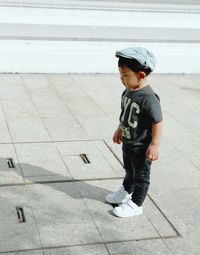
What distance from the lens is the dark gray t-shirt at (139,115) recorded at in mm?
3396

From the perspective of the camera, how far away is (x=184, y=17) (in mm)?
9266

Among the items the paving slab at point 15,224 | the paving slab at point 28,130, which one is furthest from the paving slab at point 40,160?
the paving slab at point 15,224

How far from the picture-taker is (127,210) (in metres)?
3.75

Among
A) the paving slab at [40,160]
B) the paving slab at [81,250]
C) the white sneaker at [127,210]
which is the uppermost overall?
the white sneaker at [127,210]

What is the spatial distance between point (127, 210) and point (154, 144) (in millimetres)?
666

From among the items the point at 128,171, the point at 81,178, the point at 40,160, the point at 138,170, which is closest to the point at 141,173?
the point at 138,170

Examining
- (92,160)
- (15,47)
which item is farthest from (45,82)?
(92,160)

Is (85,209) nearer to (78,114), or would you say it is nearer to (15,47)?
(78,114)

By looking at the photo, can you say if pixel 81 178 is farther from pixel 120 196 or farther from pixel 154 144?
pixel 154 144

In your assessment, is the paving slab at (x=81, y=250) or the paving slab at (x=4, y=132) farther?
the paving slab at (x=4, y=132)

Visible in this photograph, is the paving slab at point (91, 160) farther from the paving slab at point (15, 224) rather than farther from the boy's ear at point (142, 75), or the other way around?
the boy's ear at point (142, 75)

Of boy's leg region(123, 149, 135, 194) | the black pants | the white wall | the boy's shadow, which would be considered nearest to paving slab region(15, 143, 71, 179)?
the boy's shadow

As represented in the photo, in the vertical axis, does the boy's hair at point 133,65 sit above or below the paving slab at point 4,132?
above

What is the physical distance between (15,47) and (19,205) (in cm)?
499
